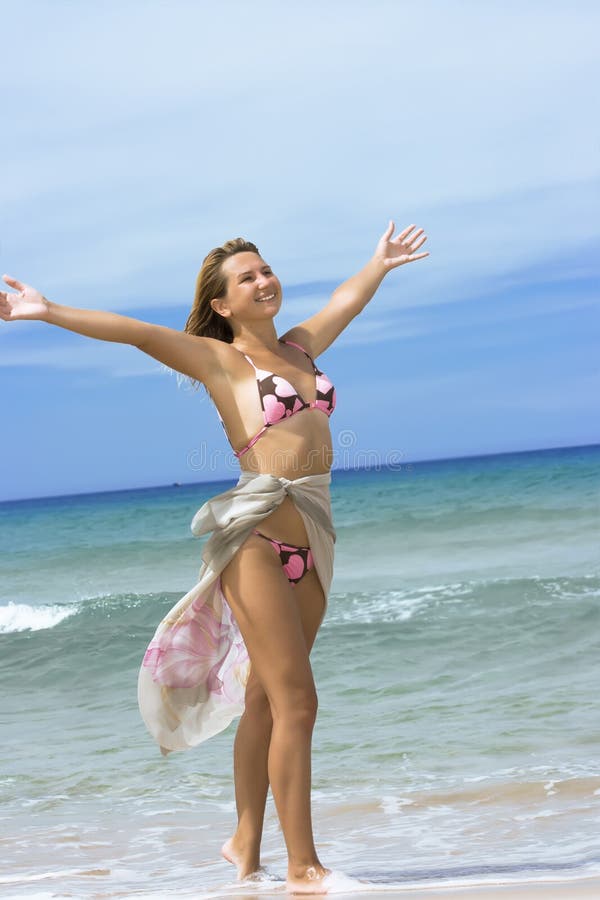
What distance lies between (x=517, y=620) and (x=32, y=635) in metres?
5.55

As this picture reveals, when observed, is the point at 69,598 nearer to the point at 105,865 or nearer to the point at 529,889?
the point at 105,865

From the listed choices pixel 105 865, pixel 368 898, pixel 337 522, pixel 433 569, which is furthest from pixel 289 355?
pixel 337 522

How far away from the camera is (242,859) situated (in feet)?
13.8

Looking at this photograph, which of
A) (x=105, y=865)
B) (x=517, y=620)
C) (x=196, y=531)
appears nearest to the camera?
(x=196, y=531)

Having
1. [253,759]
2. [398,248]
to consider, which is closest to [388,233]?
[398,248]

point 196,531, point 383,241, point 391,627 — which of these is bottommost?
point 391,627

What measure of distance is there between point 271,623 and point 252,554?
245 millimetres

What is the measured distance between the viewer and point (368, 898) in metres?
3.68

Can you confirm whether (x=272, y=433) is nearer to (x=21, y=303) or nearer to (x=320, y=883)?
(x=21, y=303)

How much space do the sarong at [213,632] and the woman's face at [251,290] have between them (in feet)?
2.02

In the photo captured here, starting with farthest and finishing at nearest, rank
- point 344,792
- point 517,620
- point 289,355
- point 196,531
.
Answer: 1. point 517,620
2. point 344,792
3. point 289,355
4. point 196,531

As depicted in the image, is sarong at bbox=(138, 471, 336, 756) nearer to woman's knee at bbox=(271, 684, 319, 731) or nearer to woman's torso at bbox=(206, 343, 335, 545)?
woman's torso at bbox=(206, 343, 335, 545)

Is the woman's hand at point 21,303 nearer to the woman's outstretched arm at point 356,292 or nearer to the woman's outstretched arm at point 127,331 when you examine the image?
the woman's outstretched arm at point 127,331

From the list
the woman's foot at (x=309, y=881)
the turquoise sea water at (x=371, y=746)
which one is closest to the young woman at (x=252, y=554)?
the woman's foot at (x=309, y=881)
